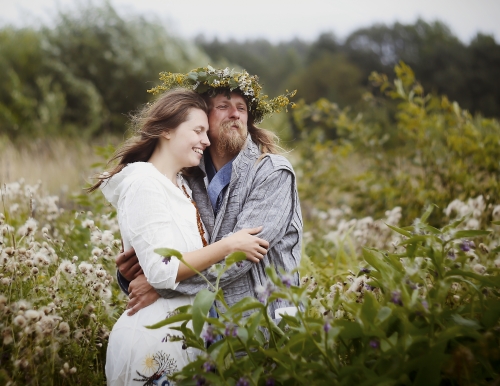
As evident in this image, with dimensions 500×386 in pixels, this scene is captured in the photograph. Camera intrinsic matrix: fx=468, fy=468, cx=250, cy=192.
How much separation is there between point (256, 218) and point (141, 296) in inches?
28.9

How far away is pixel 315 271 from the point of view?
3682 millimetres

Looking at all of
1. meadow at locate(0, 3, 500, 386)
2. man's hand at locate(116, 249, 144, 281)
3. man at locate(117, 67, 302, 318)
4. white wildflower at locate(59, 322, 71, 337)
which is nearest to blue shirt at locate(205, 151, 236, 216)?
man at locate(117, 67, 302, 318)

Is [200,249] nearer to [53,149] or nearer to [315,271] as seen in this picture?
→ [315,271]

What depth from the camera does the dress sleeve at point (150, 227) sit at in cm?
227

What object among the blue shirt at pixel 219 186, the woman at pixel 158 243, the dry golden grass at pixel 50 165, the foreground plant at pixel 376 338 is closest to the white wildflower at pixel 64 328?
the woman at pixel 158 243

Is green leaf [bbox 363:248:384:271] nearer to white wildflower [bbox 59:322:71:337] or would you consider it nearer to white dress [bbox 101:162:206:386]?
white dress [bbox 101:162:206:386]

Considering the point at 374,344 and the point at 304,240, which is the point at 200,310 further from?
the point at 304,240

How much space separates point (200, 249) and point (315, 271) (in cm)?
158

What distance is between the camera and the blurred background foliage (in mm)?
5215

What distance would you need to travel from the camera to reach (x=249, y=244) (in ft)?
7.74

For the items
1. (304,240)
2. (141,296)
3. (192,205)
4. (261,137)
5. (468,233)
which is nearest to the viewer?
(468,233)

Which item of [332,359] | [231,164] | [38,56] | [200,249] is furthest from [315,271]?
[38,56]

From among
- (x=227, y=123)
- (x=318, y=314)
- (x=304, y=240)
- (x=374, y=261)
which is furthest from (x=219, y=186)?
(x=304, y=240)

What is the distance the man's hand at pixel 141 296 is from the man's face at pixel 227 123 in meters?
1.04
